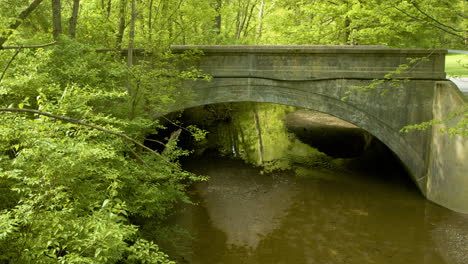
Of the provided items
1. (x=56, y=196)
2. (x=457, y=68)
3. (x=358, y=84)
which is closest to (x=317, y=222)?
(x=358, y=84)

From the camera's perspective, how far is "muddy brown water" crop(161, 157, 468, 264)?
8.22m

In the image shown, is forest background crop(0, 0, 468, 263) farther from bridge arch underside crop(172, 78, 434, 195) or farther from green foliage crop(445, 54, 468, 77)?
bridge arch underside crop(172, 78, 434, 195)

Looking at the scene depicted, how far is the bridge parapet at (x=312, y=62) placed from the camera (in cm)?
1041

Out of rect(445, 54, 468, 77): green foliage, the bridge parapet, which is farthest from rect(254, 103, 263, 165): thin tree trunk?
rect(445, 54, 468, 77): green foliage

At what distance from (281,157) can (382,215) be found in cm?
518

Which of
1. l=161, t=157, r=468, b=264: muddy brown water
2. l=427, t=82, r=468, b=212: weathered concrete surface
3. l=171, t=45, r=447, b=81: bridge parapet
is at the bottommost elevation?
l=161, t=157, r=468, b=264: muddy brown water

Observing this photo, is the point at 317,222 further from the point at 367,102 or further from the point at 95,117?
the point at 95,117

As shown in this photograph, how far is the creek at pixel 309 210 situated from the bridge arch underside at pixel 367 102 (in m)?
1.39

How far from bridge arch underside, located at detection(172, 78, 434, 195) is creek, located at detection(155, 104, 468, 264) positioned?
1386mm

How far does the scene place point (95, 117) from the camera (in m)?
5.44

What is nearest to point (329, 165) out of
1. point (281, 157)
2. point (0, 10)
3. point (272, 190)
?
point (281, 157)

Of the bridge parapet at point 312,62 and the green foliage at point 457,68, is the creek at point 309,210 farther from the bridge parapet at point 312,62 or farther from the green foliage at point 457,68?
the green foliage at point 457,68

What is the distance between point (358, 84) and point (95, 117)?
756cm

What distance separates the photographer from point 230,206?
34.2ft
